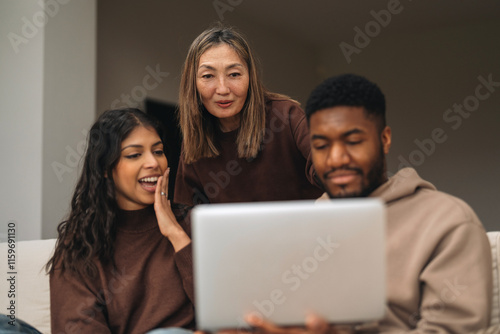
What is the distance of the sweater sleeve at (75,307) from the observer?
1649 mm

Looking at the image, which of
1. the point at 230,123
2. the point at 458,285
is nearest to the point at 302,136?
the point at 230,123

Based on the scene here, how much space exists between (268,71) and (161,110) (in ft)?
6.17

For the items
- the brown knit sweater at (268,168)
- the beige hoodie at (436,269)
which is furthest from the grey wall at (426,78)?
the beige hoodie at (436,269)

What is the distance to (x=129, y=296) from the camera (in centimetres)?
172

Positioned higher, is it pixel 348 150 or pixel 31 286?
pixel 348 150

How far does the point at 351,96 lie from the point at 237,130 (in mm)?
815

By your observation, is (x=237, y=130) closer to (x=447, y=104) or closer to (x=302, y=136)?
(x=302, y=136)

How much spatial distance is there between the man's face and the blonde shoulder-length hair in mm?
699

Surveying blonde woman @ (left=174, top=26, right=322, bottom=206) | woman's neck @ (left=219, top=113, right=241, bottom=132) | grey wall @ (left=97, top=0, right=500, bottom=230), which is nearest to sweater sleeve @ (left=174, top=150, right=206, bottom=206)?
blonde woman @ (left=174, top=26, right=322, bottom=206)

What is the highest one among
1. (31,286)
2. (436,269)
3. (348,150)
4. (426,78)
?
(426,78)

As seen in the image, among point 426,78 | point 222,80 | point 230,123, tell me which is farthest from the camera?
point 426,78

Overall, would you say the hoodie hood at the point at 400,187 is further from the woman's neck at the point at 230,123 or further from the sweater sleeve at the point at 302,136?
the woman's neck at the point at 230,123

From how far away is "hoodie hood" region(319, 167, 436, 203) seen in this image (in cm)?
135

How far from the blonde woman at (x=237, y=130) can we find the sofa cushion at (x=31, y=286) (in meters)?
0.69
